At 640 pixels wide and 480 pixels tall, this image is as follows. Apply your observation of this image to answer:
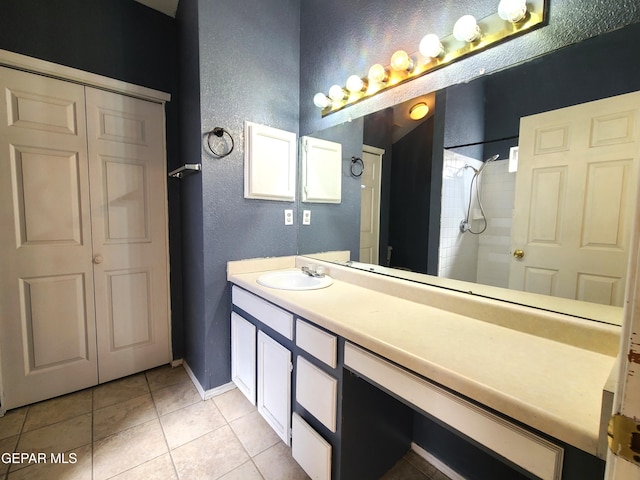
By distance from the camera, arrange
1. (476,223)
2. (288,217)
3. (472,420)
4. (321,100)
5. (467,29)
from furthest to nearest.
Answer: (288,217) < (321,100) < (476,223) < (467,29) < (472,420)

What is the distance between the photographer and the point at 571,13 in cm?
84

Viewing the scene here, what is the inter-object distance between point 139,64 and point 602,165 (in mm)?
2499

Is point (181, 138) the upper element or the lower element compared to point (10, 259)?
upper

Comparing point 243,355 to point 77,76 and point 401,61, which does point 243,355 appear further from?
point 77,76

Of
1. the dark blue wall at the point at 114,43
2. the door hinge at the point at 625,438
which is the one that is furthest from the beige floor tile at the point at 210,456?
the door hinge at the point at 625,438

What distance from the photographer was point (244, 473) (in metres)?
1.25

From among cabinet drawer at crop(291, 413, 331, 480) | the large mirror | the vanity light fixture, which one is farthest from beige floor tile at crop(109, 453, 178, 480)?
the vanity light fixture

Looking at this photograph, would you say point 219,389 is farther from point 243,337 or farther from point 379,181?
point 379,181

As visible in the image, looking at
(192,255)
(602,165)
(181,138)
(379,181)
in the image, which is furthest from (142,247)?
(602,165)

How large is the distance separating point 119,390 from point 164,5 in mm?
2571

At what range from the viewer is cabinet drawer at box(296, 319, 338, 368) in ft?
3.27

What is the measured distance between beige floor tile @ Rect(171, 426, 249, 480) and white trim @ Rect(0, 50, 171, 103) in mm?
2135

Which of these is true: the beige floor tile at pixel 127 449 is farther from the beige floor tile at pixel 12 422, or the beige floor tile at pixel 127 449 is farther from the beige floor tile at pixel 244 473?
the beige floor tile at pixel 12 422

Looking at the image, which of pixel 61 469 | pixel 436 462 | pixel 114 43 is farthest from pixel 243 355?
pixel 114 43
